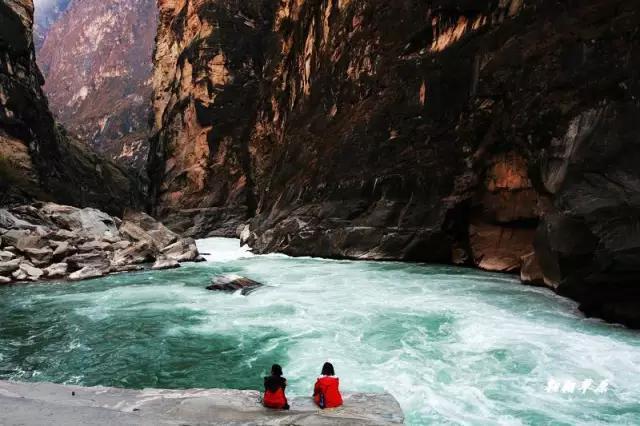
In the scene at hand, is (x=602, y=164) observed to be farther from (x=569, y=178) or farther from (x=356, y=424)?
(x=356, y=424)

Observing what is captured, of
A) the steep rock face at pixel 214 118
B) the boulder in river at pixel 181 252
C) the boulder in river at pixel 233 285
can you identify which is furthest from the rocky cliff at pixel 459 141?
the boulder in river at pixel 233 285

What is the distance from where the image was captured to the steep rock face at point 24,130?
127ft

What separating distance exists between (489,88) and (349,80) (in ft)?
41.6

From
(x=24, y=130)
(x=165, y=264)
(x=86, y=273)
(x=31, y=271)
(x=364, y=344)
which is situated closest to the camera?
(x=364, y=344)

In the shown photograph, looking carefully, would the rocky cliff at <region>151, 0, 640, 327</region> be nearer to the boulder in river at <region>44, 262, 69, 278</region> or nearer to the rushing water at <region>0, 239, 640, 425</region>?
the rushing water at <region>0, 239, 640, 425</region>

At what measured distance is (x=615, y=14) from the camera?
18.2 metres

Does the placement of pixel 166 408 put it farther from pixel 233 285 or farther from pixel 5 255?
pixel 5 255

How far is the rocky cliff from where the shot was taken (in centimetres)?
1449

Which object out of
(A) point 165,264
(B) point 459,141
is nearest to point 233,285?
(A) point 165,264

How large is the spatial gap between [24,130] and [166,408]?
42925 mm

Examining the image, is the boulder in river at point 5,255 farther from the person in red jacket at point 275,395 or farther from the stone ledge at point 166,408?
the person in red jacket at point 275,395

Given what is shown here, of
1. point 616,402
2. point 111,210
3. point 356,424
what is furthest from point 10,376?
point 111,210

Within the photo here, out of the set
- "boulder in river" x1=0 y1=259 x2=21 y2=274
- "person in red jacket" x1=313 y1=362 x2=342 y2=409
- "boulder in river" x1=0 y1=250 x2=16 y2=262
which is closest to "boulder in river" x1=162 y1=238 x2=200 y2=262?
"boulder in river" x1=0 y1=250 x2=16 y2=262

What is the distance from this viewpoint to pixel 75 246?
27.3 metres
